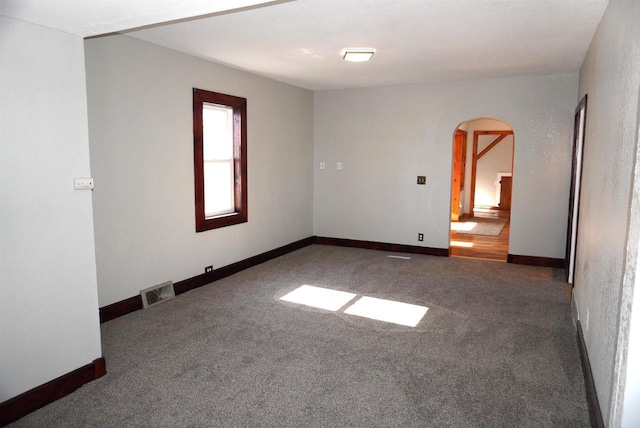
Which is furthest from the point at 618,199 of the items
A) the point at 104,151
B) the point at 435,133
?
the point at 435,133

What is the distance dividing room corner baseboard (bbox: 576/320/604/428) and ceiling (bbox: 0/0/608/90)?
90.9 inches

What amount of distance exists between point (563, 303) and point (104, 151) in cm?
436

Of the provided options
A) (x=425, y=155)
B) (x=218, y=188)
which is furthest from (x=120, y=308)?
(x=425, y=155)

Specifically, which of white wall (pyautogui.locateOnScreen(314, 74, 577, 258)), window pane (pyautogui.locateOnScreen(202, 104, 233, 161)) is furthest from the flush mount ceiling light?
white wall (pyautogui.locateOnScreen(314, 74, 577, 258))

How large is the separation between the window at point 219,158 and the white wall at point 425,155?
190 cm

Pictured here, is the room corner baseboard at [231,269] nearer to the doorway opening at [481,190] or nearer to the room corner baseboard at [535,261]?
the doorway opening at [481,190]

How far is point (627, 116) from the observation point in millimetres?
2006

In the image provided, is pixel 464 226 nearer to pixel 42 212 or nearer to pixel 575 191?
pixel 575 191

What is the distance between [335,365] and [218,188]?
282 centimetres

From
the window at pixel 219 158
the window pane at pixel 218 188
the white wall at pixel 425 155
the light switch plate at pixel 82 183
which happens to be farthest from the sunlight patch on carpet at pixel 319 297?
the white wall at pixel 425 155

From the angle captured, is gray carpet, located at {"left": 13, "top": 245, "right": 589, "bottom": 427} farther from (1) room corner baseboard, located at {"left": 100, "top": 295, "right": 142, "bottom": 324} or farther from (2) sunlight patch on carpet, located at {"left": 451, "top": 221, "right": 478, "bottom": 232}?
(2) sunlight patch on carpet, located at {"left": 451, "top": 221, "right": 478, "bottom": 232}

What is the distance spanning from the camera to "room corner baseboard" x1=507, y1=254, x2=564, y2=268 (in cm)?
546

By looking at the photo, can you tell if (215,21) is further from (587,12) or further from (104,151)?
(587,12)

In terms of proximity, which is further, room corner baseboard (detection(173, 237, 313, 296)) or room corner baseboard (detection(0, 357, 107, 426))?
room corner baseboard (detection(173, 237, 313, 296))
